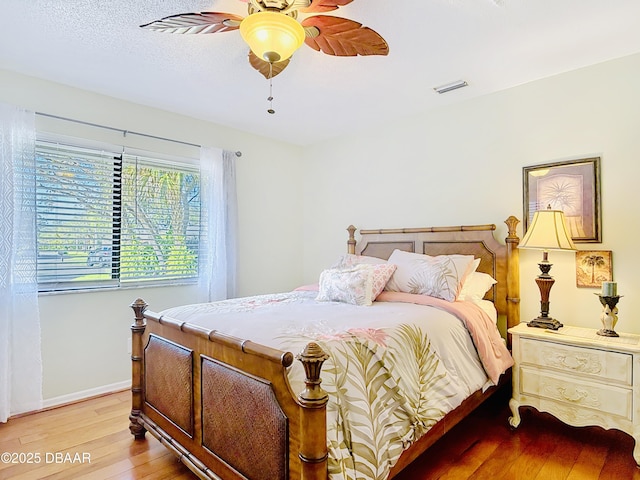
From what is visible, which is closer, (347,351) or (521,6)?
(347,351)

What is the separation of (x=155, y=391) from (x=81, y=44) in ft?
7.31

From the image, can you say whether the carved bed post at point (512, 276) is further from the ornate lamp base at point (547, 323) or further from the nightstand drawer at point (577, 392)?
the nightstand drawer at point (577, 392)

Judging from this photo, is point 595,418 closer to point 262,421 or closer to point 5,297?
point 262,421

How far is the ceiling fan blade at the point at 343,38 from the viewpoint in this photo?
1768 millimetres

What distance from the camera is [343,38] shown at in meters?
1.89

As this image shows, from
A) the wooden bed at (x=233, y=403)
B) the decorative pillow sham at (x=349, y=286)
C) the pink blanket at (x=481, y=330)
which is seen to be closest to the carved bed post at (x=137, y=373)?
the wooden bed at (x=233, y=403)

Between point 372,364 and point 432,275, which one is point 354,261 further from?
point 372,364

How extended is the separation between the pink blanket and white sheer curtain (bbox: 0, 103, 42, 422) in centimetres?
260

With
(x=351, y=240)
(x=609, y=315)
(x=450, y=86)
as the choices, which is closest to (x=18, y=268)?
(x=351, y=240)

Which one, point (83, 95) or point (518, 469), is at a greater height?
point (83, 95)

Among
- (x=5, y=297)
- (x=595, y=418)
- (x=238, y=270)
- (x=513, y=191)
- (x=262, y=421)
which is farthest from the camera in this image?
(x=238, y=270)

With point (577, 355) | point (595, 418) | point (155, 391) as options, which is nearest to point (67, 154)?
point (155, 391)

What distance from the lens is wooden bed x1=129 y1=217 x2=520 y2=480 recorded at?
49.1 inches

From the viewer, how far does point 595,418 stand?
7.06 ft
